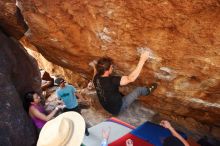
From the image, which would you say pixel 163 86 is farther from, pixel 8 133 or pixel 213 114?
pixel 8 133

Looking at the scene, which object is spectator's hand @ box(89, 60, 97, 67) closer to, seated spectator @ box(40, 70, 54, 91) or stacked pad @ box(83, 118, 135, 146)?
stacked pad @ box(83, 118, 135, 146)

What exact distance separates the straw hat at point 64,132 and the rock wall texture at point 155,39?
81.7 inches

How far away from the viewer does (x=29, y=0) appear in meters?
6.75

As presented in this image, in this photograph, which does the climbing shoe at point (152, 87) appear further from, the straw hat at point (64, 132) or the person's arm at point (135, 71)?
the straw hat at point (64, 132)

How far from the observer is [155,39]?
595 cm

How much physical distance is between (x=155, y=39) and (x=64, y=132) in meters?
2.53

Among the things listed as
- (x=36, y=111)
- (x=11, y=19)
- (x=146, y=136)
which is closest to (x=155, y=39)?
(x=146, y=136)

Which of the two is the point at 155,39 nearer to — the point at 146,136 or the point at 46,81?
the point at 146,136

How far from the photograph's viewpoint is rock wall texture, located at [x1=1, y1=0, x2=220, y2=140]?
5331mm

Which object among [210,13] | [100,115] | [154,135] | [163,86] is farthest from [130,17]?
[100,115]

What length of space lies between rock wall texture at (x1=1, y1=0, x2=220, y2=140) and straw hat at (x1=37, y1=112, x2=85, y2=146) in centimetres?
208

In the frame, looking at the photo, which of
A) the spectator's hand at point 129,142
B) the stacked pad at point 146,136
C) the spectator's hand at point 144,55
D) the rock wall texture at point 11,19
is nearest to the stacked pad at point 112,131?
the stacked pad at point 146,136

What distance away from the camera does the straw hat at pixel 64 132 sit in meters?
4.69

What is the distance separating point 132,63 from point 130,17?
1.50 metres
